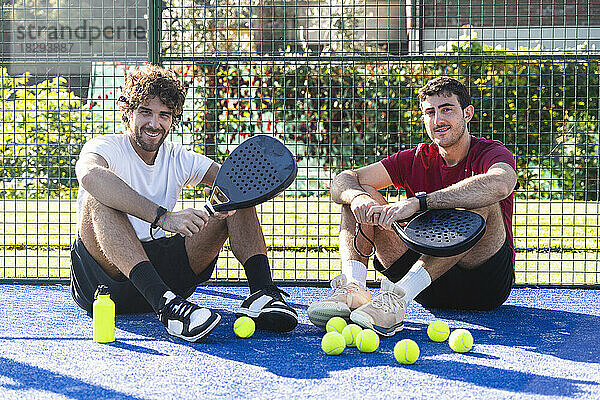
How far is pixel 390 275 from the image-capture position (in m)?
3.36

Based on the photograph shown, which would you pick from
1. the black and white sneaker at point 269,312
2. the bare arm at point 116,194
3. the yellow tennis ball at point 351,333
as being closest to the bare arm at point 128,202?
the bare arm at point 116,194

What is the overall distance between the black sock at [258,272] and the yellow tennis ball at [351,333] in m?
0.47

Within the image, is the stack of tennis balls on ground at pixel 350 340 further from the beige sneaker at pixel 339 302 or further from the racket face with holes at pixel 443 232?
the racket face with holes at pixel 443 232

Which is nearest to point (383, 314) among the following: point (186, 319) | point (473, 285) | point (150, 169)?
point (473, 285)

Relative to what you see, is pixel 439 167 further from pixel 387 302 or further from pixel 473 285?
pixel 387 302

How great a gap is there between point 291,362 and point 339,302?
20.3 inches

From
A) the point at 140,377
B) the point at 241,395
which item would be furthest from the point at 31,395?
the point at 241,395

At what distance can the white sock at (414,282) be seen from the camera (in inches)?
117

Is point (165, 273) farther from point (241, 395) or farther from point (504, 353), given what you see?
point (504, 353)

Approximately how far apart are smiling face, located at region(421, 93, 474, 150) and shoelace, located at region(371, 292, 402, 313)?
76 cm

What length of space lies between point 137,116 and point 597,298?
92.1 inches

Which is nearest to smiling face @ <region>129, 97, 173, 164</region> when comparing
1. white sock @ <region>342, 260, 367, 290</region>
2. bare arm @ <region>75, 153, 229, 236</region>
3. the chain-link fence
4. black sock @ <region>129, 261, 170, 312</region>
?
bare arm @ <region>75, 153, 229, 236</region>

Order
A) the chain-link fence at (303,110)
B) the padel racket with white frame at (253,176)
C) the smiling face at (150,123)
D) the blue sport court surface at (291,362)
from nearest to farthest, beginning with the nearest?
1. the blue sport court surface at (291,362)
2. the padel racket with white frame at (253,176)
3. the smiling face at (150,123)
4. the chain-link fence at (303,110)

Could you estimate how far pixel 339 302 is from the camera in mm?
2959
